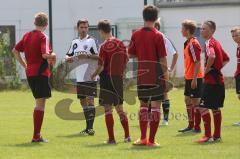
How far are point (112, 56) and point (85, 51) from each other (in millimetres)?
1659

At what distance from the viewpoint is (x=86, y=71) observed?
489 inches

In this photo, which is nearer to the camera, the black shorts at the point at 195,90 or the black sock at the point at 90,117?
the black shorts at the point at 195,90

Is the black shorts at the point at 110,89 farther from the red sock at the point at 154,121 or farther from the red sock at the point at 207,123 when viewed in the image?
the red sock at the point at 207,123

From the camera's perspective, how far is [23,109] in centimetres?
1727

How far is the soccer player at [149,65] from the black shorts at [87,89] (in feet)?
6.69

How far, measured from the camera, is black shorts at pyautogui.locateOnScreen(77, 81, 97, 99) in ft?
40.0

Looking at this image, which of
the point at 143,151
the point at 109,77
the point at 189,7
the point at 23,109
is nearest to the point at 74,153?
the point at 143,151

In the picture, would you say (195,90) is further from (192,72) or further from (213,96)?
(213,96)

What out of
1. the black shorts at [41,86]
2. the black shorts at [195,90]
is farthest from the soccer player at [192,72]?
the black shorts at [41,86]

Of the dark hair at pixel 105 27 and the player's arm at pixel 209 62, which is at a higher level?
the dark hair at pixel 105 27

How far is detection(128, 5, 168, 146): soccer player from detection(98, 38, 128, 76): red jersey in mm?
326

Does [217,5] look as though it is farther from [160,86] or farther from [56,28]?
[160,86]

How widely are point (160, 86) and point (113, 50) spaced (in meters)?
0.92

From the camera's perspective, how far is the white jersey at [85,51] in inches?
477
